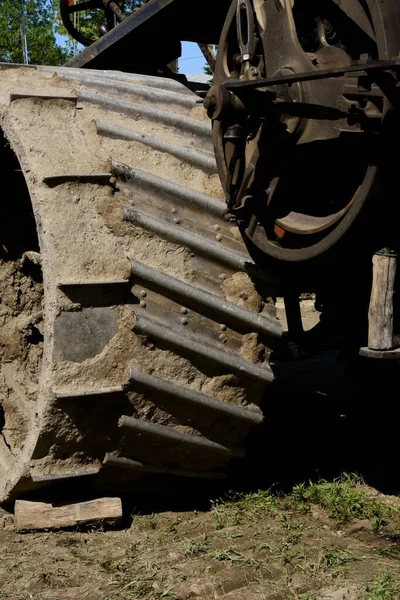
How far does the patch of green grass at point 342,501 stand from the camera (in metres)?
3.77

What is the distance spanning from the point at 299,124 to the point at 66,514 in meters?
1.63

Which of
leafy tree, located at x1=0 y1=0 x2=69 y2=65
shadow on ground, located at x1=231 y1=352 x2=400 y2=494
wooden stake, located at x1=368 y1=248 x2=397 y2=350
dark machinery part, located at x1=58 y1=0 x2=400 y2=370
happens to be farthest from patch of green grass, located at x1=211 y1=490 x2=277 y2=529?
leafy tree, located at x1=0 y1=0 x2=69 y2=65

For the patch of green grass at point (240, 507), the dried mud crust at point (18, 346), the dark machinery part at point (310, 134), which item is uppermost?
the dark machinery part at point (310, 134)

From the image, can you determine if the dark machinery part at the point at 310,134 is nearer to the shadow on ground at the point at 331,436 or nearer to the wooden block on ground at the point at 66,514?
the shadow on ground at the point at 331,436

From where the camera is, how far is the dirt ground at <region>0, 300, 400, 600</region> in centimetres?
309

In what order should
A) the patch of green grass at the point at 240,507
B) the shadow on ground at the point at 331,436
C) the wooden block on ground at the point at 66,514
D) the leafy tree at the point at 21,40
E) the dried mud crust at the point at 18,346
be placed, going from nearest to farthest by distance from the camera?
the wooden block on ground at the point at 66,514
the patch of green grass at the point at 240,507
the shadow on ground at the point at 331,436
the dried mud crust at the point at 18,346
the leafy tree at the point at 21,40

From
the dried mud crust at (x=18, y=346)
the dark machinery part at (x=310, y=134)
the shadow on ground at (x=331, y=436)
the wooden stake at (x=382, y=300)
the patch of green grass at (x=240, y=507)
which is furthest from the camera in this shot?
the dried mud crust at (x=18, y=346)

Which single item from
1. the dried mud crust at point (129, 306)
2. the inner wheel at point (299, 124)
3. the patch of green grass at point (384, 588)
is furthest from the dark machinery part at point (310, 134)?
the patch of green grass at point (384, 588)

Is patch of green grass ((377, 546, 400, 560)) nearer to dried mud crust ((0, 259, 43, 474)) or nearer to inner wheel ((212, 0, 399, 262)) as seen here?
inner wheel ((212, 0, 399, 262))

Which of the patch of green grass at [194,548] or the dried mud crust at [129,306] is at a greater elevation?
the dried mud crust at [129,306]

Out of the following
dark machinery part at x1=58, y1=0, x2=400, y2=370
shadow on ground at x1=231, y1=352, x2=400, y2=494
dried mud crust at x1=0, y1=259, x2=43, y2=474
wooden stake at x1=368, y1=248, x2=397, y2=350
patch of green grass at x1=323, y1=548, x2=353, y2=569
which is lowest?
shadow on ground at x1=231, y1=352, x2=400, y2=494

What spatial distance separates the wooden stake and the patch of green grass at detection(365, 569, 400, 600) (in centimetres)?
74

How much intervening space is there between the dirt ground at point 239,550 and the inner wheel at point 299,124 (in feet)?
3.39

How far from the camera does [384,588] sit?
301 centimetres
